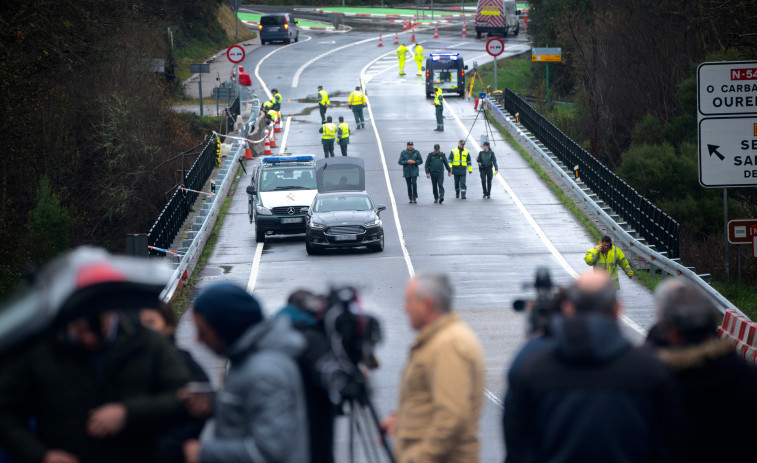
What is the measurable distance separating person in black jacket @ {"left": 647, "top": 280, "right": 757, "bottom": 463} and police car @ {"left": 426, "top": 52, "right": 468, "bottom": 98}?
1874 inches

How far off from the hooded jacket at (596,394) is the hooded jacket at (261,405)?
1.10m

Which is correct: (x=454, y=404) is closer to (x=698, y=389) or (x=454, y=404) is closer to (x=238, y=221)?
(x=698, y=389)

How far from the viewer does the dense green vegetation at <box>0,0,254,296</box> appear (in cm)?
2809

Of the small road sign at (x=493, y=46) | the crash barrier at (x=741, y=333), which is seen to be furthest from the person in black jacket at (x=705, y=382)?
the small road sign at (x=493, y=46)

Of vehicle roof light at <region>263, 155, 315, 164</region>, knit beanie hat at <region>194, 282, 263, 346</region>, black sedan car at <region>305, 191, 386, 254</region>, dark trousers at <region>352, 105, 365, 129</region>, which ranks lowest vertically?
black sedan car at <region>305, 191, 386, 254</region>

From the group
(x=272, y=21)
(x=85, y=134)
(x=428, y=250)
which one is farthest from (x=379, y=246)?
(x=272, y=21)

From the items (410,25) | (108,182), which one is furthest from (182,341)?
(410,25)

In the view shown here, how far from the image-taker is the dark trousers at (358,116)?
147 feet

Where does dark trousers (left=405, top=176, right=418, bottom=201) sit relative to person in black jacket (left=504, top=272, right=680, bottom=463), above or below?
below

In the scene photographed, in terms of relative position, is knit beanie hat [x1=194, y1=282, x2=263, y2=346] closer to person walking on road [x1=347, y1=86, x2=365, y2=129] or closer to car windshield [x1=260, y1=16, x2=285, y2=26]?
person walking on road [x1=347, y1=86, x2=365, y2=129]

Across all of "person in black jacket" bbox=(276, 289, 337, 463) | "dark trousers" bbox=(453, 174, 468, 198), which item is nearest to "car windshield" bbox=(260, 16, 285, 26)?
"dark trousers" bbox=(453, 174, 468, 198)

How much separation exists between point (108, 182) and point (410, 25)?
51581 mm

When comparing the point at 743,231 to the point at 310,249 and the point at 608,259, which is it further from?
the point at 310,249

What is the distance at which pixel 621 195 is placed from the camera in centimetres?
2903
